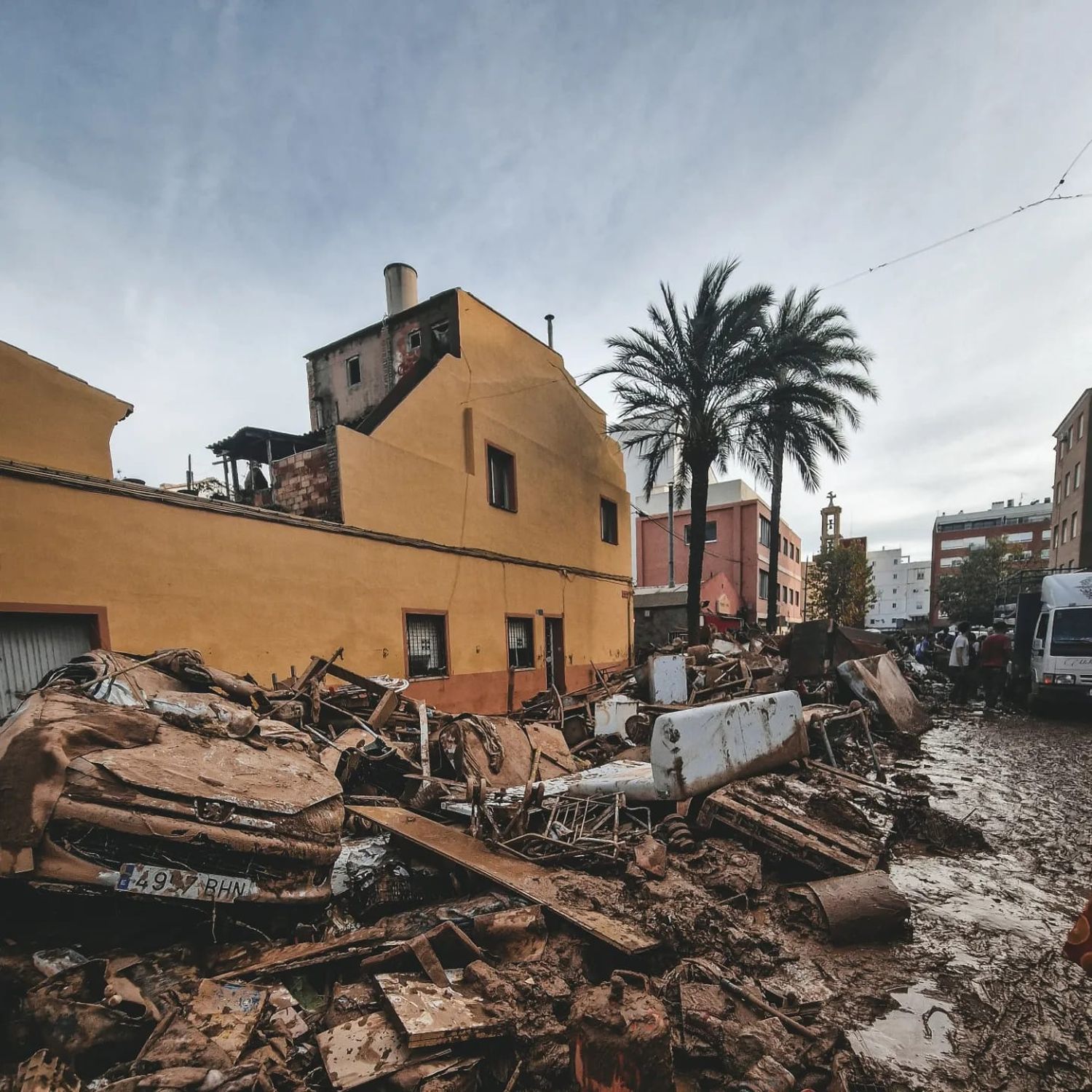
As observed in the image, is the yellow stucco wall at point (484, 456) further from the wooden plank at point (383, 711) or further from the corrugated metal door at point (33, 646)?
the corrugated metal door at point (33, 646)

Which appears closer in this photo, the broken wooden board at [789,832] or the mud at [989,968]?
the mud at [989,968]

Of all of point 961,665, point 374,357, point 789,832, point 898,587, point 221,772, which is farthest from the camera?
point 898,587

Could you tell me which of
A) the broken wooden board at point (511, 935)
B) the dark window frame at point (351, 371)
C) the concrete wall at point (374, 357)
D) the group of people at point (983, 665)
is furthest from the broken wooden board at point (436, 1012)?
the group of people at point (983, 665)

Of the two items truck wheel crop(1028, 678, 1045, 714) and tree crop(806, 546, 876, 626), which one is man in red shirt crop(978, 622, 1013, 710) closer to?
truck wheel crop(1028, 678, 1045, 714)

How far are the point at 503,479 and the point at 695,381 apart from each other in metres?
6.04

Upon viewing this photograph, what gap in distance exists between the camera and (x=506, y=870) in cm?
378

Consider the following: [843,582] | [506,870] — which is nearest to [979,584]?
[843,582]

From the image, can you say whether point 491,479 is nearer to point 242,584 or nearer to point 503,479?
point 503,479

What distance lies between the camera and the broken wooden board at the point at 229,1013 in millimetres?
2273

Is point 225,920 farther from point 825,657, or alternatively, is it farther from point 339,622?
point 825,657

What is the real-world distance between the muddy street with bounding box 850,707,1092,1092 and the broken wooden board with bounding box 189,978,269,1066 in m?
3.01

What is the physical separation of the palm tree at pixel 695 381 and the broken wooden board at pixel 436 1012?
40.7 ft

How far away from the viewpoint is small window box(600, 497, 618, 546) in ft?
54.2

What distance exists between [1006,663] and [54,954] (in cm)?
1677
